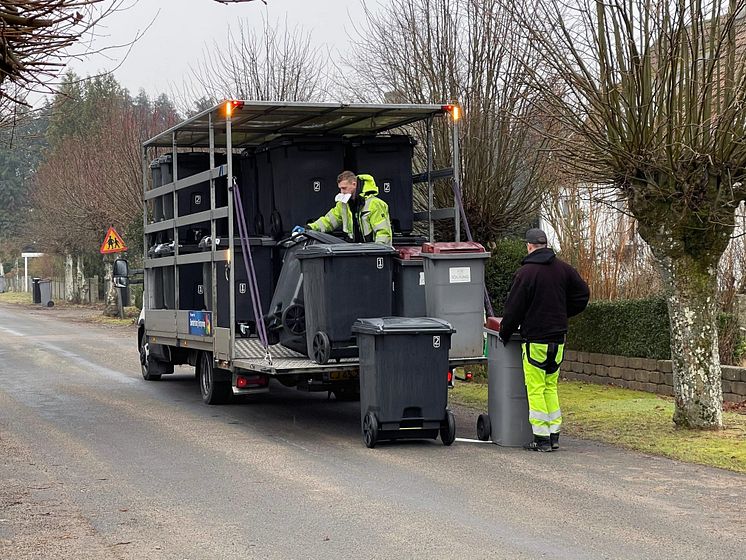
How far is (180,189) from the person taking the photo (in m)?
14.2

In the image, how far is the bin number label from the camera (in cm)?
1128

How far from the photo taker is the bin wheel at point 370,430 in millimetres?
10328

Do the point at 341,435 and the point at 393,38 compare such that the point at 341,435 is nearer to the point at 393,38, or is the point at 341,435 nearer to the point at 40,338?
the point at 393,38

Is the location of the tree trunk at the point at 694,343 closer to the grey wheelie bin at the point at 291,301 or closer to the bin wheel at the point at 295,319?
the grey wheelie bin at the point at 291,301

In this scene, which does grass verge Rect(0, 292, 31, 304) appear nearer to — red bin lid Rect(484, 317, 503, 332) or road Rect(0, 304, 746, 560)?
road Rect(0, 304, 746, 560)

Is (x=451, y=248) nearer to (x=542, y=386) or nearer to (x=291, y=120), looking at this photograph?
(x=542, y=386)

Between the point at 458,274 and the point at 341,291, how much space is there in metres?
1.16

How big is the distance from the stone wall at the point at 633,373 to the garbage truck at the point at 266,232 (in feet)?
10.3

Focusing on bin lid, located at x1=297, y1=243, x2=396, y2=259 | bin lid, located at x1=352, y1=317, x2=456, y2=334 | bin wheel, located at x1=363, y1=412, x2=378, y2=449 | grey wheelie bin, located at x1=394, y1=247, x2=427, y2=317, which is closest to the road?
bin wheel, located at x1=363, y1=412, x2=378, y2=449

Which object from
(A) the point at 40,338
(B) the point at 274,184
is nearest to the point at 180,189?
(B) the point at 274,184

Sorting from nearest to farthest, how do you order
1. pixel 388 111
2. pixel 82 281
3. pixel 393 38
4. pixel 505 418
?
pixel 505 418, pixel 388 111, pixel 393 38, pixel 82 281

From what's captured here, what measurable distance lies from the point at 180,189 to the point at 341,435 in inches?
170

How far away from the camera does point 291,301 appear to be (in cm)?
1178

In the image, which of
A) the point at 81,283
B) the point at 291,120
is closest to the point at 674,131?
the point at 291,120
